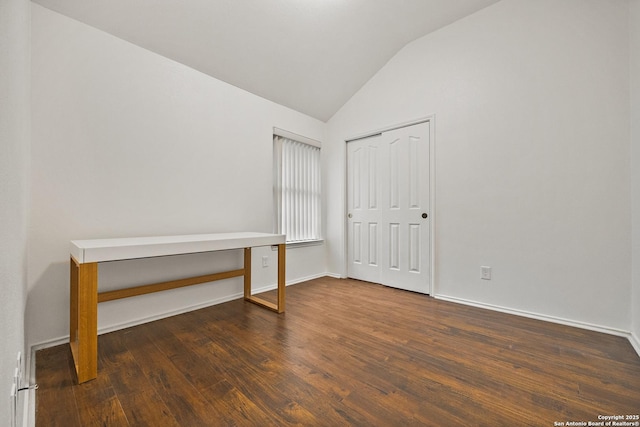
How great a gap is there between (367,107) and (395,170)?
101 cm

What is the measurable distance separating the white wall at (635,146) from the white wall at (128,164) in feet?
10.6

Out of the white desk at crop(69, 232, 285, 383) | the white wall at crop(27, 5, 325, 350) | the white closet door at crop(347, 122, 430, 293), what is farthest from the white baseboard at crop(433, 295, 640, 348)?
the white wall at crop(27, 5, 325, 350)

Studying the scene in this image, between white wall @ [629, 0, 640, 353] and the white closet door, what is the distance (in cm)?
152

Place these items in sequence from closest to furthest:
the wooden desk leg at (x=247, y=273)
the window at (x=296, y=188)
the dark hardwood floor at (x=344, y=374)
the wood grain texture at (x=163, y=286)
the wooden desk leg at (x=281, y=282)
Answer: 1. the dark hardwood floor at (x=344, y=374)
2. the wood grain texture at (x=163, y=286)
3. the wooden desk leg at (x=281, y=282)
4. the wooden desk leg at (x=247, y=273)
5. the window at (x=296, y=188)

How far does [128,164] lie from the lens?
219cm

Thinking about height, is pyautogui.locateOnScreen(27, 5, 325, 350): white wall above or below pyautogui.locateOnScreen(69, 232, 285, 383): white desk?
above

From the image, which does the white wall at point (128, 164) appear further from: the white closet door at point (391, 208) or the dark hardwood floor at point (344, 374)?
the white closet door at point (391, 208)

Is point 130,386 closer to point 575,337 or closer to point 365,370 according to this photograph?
point 365,370

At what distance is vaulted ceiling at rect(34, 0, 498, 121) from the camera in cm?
211

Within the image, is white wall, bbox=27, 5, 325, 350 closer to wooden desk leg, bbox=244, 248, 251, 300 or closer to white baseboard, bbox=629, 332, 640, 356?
wooden desk leg, bbox=244, 248, 251, 300

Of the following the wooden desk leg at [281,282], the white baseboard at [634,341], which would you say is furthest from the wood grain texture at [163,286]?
the white baseboard at [634,341]

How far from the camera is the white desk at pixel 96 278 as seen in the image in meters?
1.45

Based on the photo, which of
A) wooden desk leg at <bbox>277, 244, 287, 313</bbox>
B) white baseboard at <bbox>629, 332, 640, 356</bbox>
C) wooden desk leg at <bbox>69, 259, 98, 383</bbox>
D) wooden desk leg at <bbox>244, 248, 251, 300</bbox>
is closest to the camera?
wooden desk leg at <bbox>69, 259, 98, 383</bbox>

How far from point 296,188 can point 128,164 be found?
1949 mm
